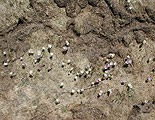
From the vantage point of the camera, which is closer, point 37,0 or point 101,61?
point 37,0

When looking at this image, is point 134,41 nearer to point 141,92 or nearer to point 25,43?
point 141,92

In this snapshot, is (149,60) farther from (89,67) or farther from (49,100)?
(49,100)

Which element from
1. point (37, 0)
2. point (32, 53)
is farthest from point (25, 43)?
point (37, 0)

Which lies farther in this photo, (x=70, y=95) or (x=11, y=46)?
(x=70, y=95)

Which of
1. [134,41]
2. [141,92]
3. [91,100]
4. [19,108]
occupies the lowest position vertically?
[19,108]

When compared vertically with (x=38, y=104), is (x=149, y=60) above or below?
above

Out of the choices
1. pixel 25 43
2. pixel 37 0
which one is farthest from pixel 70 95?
pixel 37 0
